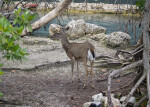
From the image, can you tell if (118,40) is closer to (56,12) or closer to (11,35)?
(56,12)

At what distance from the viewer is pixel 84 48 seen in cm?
626

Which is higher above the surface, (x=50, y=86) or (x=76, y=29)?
(x=76, y=29)

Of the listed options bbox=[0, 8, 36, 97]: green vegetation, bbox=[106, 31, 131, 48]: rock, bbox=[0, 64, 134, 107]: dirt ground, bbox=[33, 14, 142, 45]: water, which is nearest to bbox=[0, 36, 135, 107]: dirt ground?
bbox=[0, 64, 134, 107]: dirt ground

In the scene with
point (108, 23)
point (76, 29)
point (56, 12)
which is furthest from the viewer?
point (108, 23)

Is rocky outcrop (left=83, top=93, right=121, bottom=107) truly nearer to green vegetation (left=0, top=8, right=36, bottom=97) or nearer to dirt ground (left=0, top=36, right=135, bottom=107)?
dirt ground (left=0, top=36, right=135, bottom=107)

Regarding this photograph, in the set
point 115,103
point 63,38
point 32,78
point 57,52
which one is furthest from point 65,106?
point 57,52

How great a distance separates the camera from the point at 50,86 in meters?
6.40

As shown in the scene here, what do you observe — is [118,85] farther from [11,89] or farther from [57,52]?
[57,52]

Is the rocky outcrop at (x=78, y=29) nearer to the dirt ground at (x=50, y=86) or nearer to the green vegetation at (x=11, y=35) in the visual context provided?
the dirt ground at (x=50, y=86)

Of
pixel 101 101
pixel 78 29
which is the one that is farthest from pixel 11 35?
pixel 78 29

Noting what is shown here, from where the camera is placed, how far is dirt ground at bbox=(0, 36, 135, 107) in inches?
214

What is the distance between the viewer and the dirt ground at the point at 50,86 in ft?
17.9

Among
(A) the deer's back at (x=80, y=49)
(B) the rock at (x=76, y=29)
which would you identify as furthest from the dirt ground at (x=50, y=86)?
(B) the rock at (x=76, y=29)

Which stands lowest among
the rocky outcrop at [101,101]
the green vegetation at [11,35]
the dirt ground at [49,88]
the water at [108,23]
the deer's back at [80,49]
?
the dirt ground at [49,88]
